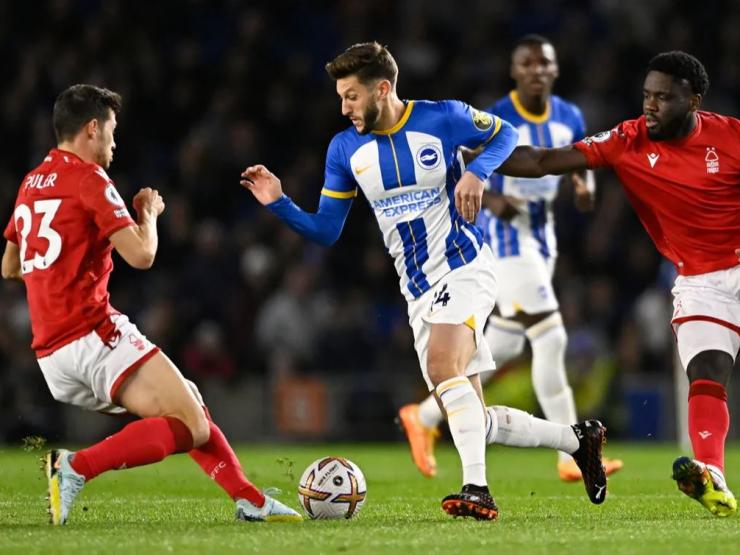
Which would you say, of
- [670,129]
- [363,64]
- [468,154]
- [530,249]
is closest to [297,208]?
[363,64]

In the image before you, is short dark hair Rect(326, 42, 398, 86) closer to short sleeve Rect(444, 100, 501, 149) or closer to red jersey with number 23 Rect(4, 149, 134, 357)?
short sleeve Rect(444, 100, 501, 149)

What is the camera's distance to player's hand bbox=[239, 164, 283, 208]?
7.12 m

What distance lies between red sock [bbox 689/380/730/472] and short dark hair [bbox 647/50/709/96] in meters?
1.50

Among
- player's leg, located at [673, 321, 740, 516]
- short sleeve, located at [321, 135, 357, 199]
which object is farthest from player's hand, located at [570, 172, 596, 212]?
short sleeve, located at [321, 135, 357, 199]

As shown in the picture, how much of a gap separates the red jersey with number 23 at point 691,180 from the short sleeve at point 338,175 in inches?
48.0

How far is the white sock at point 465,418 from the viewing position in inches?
270

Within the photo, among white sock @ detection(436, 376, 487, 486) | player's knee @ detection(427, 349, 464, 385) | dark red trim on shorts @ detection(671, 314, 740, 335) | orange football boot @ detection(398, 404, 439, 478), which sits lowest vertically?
orange football boot @ detection(398, 404, 439, 478)

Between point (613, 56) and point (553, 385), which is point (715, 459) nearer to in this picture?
point (553, 385)

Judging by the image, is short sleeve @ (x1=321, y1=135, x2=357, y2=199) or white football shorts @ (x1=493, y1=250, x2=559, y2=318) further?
white football shorts @ (x1=493, y1=250, x2=559, y2=318)

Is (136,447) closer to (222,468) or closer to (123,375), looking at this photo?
(123,375)

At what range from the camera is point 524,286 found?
967 cm

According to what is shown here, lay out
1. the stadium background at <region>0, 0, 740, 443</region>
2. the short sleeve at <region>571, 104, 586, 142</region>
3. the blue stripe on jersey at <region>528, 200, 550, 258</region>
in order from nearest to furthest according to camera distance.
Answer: the blue stripe on jersey at <region>528, 200, 550, 258</region> < the short sleeve at <region>571, 104, 586, 142</region> < the stadium background at <region>0, 0, 740, 443</region>

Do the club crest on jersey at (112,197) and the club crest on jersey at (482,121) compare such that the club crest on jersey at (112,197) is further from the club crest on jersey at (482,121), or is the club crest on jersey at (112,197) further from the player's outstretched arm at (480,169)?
the club crest on jersey at (482,121)

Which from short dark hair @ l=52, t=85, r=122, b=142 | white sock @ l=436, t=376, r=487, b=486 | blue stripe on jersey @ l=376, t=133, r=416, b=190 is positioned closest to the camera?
short dark hair @ l=52, t=85, r=122, b=142
